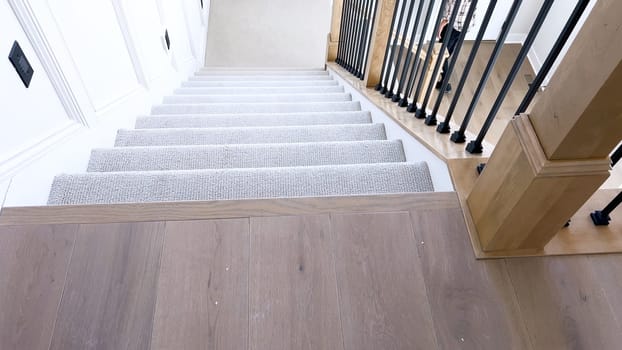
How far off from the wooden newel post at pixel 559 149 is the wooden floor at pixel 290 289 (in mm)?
112

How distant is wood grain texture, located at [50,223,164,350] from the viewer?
2.41 ft

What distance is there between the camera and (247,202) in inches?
37.4

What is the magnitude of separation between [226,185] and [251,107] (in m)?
1.22

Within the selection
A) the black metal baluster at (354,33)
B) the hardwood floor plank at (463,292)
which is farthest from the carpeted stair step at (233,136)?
the black metal baluster at (354,33)

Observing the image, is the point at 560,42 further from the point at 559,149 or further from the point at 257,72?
the point at 257,72

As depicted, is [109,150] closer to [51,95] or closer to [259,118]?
[51,95]

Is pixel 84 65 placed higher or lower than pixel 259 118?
higher

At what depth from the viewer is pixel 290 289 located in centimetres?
81

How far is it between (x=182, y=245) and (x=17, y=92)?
2.43 ft

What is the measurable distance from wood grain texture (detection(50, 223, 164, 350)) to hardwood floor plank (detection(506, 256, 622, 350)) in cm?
88

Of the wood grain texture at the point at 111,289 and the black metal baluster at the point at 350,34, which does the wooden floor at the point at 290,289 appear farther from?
the black metal baluster at the point at 350,34

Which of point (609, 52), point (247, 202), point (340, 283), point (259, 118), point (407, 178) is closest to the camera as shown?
point (609, 52)

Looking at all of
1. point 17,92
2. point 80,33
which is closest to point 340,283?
point 17,92

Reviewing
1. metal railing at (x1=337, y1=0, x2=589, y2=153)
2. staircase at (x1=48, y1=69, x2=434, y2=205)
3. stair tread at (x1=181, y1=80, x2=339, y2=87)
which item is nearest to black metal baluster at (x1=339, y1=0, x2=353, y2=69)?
metal railing at (x1=337, y1=0, x2=589, y2=153)
